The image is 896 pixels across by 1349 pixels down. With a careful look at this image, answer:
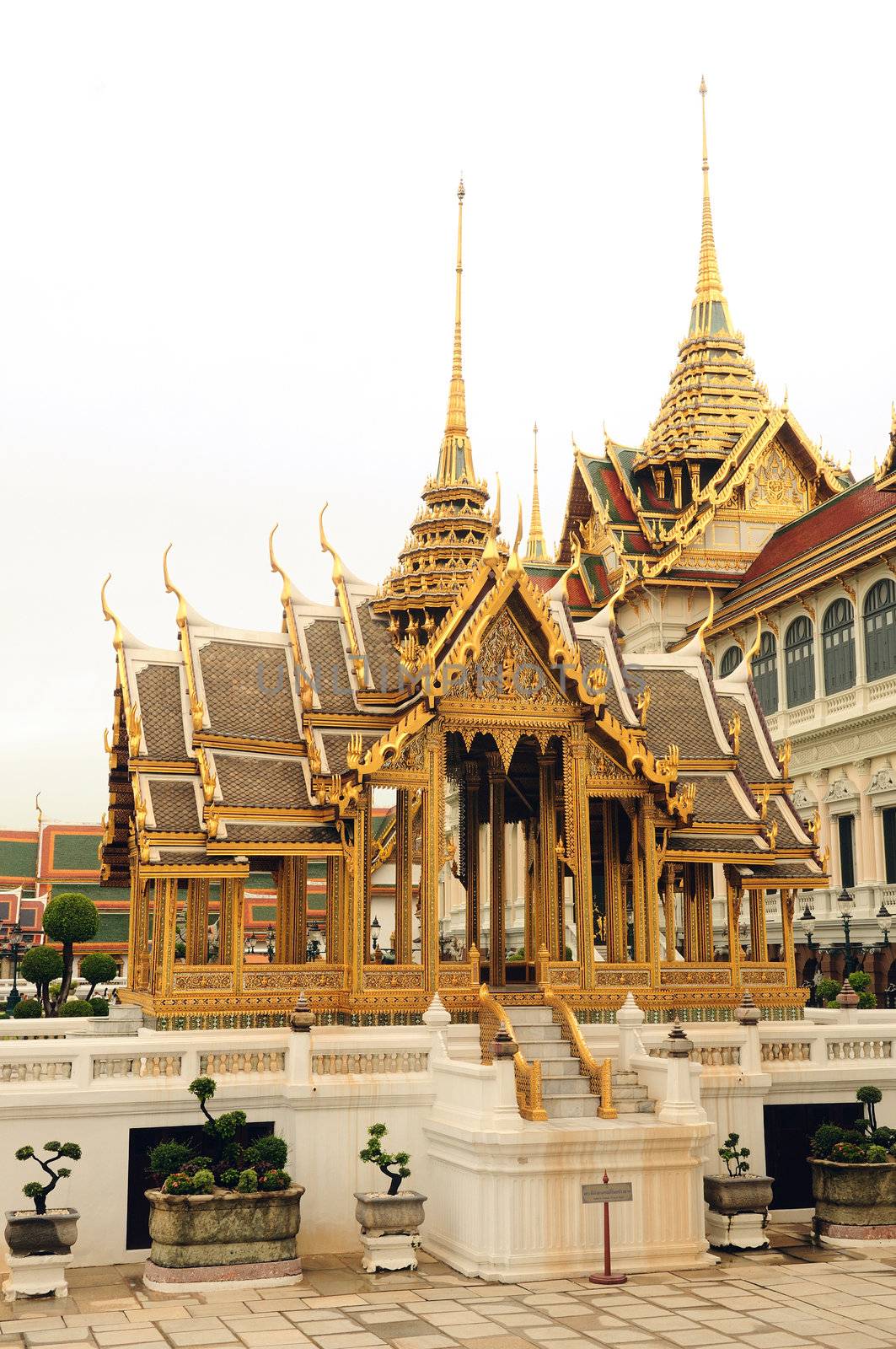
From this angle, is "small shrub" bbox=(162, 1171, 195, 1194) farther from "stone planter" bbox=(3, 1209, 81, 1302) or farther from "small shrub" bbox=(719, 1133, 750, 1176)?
"small shrub" bbox=(719, 1133, 750, 1176)

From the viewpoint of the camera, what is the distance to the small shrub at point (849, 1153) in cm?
1404

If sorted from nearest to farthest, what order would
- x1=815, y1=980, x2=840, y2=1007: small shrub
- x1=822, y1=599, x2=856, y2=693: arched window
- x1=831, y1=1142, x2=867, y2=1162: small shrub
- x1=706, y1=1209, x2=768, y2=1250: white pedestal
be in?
x1=706, y1=1209, x2=768, y2=1250: white pedestal, x1=831, y1=1142, x2=867, y2=1162: small shrub, x1=815, y1=980, x2=840, y2=1007: small shrub, x1=822, y1=599, x2=856, y2=693: arched window

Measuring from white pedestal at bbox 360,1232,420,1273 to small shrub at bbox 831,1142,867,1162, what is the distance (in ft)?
13.8

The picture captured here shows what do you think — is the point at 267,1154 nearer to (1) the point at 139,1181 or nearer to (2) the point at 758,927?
(1) the point at 139,1181

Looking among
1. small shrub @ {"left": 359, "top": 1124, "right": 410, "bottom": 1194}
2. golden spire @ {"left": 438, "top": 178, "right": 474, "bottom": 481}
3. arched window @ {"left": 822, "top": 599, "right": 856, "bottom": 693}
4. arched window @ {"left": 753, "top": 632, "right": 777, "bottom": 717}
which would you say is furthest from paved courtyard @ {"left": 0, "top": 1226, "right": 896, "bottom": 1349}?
arched window @ {"left": 753, "top": 632, "right": 777, "bottom": 717}

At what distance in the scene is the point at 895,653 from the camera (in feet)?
120

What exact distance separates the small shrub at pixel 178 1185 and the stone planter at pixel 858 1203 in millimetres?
5935

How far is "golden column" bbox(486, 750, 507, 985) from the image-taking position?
16750 millimetres

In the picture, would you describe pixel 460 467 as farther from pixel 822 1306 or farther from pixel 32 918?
pixel 32 918

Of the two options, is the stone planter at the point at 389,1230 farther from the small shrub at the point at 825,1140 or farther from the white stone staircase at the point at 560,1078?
the small shrub at the point at 825,1140

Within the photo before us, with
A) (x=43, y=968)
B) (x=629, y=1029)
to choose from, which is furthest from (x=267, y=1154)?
(x=43, y=968)

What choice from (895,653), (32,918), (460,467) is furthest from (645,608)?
(460,467)

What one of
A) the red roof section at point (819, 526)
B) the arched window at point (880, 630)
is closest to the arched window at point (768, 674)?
the red roof section at point (819, 526)

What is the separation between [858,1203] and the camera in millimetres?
13938
